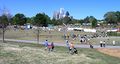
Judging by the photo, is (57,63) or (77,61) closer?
(57,63)

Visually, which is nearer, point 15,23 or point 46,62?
point 46,62

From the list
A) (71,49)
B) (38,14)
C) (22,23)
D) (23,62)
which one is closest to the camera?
(23,62)

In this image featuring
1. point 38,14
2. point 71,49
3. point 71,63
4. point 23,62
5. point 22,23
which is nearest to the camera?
point 23,62

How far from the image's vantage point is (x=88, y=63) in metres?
28.2

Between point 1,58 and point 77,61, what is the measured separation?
704 cm

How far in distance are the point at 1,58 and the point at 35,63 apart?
2.75 meters

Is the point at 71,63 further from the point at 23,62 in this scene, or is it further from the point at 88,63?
the point at 23,62

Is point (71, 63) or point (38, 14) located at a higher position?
point (38, 14)

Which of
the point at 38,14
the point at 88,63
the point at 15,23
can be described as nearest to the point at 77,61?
the point at 88,63

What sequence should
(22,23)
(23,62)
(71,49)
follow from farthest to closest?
(22,23) < (71,49) < (23,62)

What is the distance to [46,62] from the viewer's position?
26.2 metres

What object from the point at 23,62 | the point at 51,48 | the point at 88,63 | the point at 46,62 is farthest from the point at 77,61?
the point at 51,48

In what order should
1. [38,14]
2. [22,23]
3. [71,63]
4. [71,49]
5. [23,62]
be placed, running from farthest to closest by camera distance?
[22,23] < [38,14] < [71,49] < [71,63] < [23,62]

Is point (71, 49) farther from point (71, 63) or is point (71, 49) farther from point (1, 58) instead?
point (1, 58)
